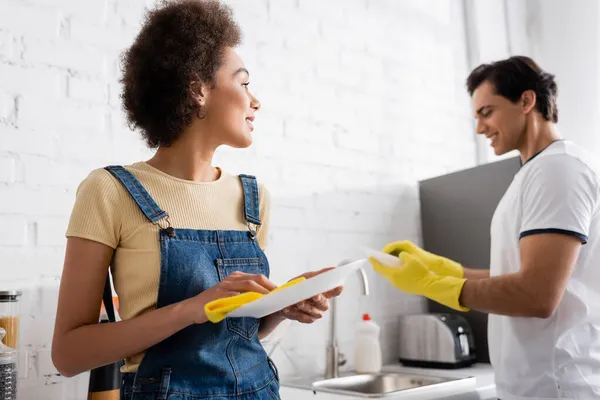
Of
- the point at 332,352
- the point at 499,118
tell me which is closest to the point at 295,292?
the point at 499,118

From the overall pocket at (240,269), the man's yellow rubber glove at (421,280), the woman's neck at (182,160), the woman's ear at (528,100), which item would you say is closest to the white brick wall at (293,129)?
the man's yellow rubber glove at (421,280)

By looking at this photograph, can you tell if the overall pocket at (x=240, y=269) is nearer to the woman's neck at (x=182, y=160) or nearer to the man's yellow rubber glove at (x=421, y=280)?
the woman's neck at (x=182, y=160)

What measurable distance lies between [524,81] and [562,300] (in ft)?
2.09

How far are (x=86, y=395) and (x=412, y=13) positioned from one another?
214cm

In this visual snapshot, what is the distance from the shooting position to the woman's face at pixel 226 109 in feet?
4.08

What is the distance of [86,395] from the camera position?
170cm

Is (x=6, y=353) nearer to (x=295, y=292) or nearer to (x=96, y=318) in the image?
(x=96, y=318)

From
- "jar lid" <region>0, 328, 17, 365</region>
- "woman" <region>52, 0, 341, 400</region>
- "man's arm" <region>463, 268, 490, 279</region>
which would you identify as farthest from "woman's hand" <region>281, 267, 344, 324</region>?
"man's arm" <region>463, 268, 490, 279</region>

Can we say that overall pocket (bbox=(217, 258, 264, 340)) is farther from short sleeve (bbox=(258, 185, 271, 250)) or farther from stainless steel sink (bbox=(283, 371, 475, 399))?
stainless steel sink (bbox=(283, 371, 475, 399))

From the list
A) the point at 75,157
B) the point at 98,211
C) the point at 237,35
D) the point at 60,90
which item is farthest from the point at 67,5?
the point at 98,211

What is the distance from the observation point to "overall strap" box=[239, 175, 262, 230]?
1257 millimetres

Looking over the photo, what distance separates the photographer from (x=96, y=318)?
3.45 ft

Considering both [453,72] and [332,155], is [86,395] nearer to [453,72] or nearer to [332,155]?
[332,155]

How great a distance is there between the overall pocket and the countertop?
0.74m
